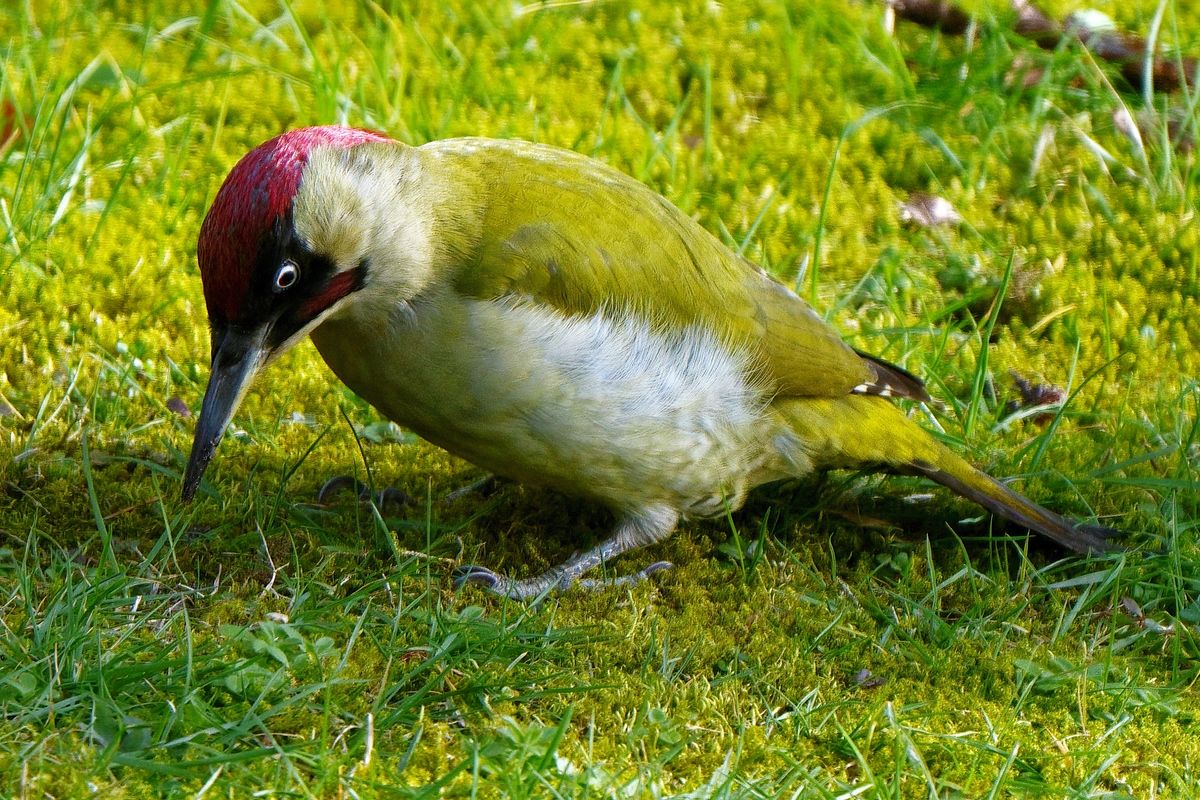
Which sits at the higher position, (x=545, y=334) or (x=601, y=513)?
(x=545, y=334)

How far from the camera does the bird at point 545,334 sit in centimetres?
314

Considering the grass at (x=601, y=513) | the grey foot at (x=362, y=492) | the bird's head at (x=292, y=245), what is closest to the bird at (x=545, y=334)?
the bird's head at (x=292, y=245)

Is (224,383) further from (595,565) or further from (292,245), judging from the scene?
(595,565)

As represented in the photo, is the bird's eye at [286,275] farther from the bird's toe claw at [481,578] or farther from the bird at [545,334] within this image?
the bird's toe claw at [481,578]

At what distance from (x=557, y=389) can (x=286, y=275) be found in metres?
0.69

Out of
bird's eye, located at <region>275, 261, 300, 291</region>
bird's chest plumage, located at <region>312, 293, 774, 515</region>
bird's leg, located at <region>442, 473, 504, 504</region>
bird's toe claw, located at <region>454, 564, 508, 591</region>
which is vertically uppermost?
bird's eye, located at <region>275, 261, 300, 291</region>

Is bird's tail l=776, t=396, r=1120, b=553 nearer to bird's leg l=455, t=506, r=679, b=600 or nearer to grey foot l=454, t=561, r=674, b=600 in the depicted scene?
bird's leg l=455, t=506, r=679, b=600

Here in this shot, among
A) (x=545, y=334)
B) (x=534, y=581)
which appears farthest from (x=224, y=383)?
(x=534, y=581)

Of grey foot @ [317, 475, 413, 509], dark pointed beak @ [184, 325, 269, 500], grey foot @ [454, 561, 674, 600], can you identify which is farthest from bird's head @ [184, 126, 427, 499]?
grey foot @ [454, 561, 674, 600]

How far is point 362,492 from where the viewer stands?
155 inches

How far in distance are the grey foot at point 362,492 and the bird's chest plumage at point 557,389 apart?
0.38m

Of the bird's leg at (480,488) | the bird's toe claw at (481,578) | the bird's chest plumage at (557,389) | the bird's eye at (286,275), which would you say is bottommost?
the bird's leg at (480,488)

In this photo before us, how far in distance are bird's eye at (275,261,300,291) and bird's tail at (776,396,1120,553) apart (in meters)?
1.35

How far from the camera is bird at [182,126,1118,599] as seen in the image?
10.3 ft
